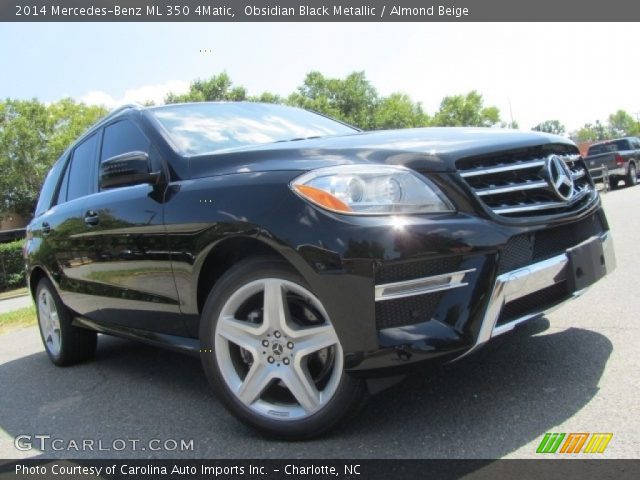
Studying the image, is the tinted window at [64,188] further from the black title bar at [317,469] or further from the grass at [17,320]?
the grass at [17,320]

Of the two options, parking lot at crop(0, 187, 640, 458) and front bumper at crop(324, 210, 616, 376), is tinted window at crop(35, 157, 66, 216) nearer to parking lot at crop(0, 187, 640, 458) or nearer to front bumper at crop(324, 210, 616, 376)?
parking lot at crop(0, 187, 640, 458)

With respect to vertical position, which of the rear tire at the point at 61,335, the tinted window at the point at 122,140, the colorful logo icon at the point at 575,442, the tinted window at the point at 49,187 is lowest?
the rear tire at the point at 61,335

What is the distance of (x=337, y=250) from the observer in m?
2.35

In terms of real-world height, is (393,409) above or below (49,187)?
below

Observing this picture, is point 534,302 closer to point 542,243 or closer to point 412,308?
point 542,243

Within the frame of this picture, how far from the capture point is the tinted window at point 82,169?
441 centimetres

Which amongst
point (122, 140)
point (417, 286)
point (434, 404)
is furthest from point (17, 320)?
point (417, 286)

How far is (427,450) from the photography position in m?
2.43

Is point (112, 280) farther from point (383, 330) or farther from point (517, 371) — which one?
point (517, 371)

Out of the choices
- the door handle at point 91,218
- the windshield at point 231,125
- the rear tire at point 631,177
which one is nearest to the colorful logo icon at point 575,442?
the windshield at point 231,125

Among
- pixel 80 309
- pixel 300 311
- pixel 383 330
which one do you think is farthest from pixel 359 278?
pixel 80 309

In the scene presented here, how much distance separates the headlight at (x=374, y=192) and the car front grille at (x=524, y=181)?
19 cm

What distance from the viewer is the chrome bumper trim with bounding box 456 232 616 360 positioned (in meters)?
2.34

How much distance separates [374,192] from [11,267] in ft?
74.4
